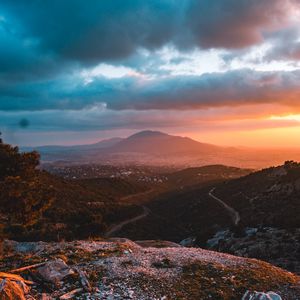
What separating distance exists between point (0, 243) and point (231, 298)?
17.6 metres

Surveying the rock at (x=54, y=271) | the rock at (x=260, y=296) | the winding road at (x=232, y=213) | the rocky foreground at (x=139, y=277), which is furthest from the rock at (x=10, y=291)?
the winding road at (x=232, y=213)

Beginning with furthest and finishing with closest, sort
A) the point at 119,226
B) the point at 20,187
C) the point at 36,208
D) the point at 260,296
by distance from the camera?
the point at 119,226, the point at 36,208, the point at 20,187, the point at 260,296

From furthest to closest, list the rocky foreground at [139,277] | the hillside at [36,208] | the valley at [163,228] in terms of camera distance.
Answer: the hillside at [36,208] < the valley at [163,228] < the rocky foreground at [139,277]

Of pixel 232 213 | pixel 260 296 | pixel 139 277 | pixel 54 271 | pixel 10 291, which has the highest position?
pixel 10 291

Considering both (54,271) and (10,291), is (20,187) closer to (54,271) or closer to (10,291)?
(54,271)

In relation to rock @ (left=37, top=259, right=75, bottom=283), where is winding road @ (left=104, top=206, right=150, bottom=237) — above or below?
below

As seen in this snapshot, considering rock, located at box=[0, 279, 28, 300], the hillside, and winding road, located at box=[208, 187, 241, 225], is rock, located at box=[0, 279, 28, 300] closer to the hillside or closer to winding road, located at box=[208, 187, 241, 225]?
the hillside

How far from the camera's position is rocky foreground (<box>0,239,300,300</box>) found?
14.2 m

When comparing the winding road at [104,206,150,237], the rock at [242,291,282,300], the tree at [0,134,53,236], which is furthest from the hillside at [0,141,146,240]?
the rock at [242,291,282,300]

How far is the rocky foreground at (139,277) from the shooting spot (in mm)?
14250

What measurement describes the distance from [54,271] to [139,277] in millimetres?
4478

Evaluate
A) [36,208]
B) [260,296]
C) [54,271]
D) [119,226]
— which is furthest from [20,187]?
[119,226]

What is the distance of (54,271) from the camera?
613 inches

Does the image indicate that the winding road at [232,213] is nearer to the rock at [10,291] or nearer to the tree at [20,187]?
the tree at [20,187]
